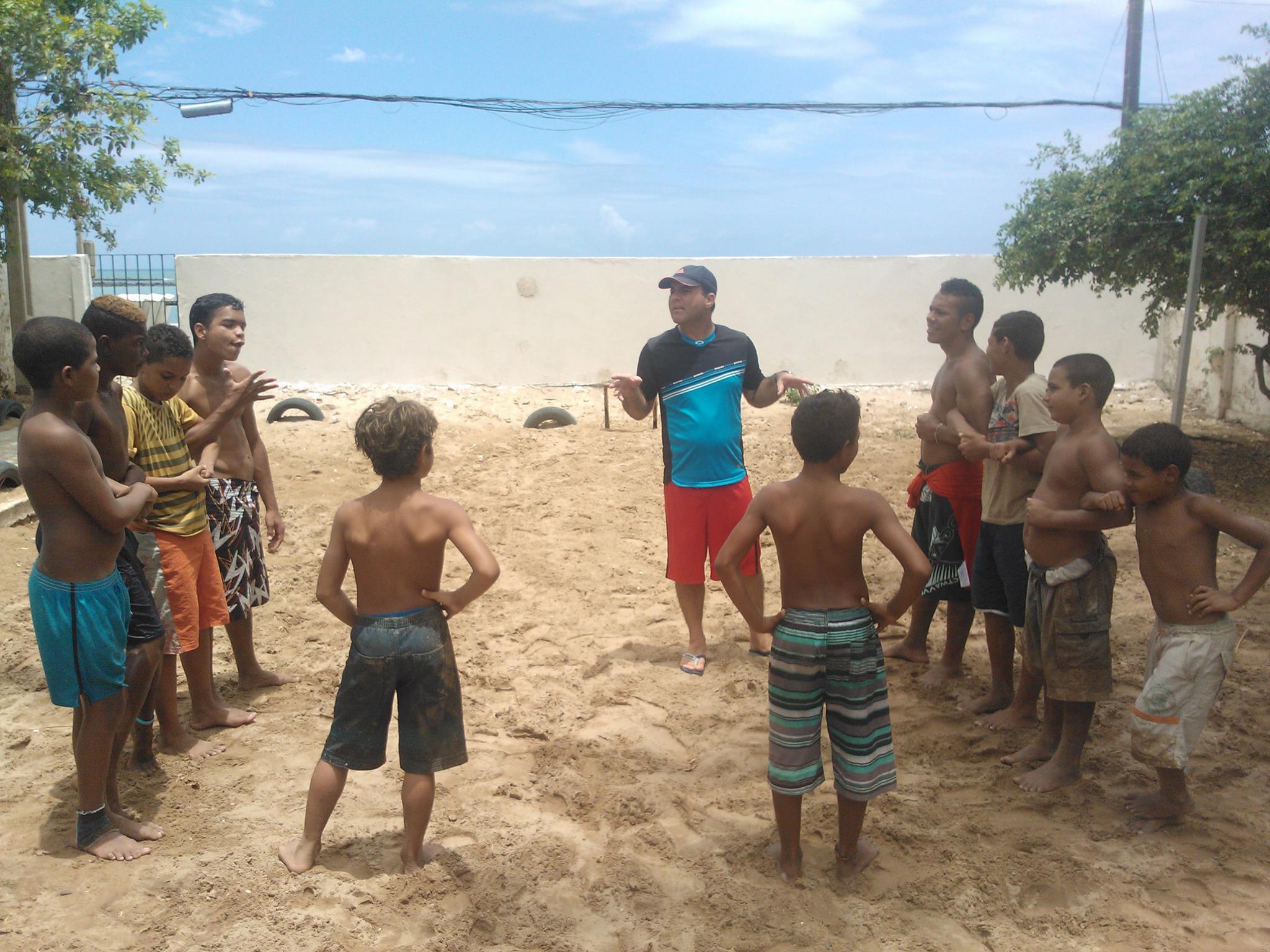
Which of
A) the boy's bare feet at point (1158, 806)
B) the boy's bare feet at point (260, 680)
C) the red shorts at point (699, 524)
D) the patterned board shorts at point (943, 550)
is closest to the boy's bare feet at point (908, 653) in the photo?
the patterned board shorts at point (943, 550)

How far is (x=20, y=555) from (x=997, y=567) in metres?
6.36

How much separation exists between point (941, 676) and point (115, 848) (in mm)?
3611

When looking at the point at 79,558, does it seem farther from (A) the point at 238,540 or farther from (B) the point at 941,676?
(B) the point at 941,676

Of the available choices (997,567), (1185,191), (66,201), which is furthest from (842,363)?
(997,567)

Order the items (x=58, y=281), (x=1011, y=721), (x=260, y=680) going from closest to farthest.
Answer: (x=1011, y=721) < (x=260, y=680) < (x=58, y=281)

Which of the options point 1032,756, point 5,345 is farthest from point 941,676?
point 5,345

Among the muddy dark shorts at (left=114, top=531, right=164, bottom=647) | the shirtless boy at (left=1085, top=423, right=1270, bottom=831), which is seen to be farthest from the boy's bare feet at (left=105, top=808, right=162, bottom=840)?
the shirtless boy at (left=1085, top=423, right=1270, bottom=831)

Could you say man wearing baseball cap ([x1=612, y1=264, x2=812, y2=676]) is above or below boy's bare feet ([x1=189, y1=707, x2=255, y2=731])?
above

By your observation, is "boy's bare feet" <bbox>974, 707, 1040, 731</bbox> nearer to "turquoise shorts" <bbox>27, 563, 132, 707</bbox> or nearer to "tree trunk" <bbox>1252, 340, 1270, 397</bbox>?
"turquoise shorts" <bbox>27, 563, 132, 707</bbox>

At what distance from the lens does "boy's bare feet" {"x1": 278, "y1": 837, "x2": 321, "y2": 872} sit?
311 cm

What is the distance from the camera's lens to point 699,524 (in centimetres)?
501

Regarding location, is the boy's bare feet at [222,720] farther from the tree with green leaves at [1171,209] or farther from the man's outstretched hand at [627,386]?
the tree with green leaves at [1171,209]

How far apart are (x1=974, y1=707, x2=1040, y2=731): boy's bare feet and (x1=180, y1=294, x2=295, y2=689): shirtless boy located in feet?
10.7

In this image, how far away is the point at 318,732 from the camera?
14.1ft
